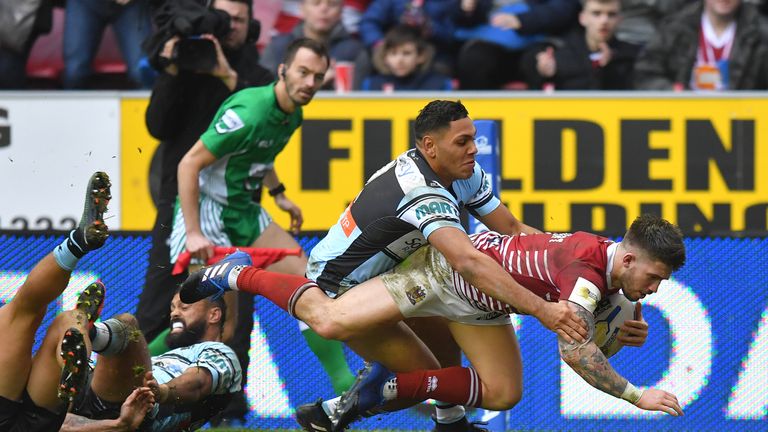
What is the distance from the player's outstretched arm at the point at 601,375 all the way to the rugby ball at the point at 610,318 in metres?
0.40

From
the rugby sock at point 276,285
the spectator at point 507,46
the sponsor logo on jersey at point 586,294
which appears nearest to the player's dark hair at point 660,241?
the sponsor logo on jersey at point 586,294

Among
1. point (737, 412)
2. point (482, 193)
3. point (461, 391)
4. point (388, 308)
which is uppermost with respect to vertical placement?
point (482, 193)

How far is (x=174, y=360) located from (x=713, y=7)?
5215mm

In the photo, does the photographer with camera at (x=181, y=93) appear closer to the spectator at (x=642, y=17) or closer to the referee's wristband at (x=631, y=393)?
the referee's wristband at (x=631, y=393)

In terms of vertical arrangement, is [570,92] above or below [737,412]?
above

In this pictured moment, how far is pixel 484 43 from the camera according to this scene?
406 inches

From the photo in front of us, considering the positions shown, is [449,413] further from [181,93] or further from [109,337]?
[181,93]

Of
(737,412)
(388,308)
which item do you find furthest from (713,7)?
(388,308)

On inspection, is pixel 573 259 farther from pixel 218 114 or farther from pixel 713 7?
pixel 713 7

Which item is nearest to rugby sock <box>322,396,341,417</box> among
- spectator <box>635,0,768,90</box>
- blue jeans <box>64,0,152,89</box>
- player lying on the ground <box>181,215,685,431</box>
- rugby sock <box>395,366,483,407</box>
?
player lying on the ground <box>181,215,685,431</box>

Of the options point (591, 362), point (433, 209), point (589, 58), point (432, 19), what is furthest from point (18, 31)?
point (591, 362)

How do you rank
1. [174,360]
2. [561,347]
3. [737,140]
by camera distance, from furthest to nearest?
[737,140] < [174,360] < [561,347]

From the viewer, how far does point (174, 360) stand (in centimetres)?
686

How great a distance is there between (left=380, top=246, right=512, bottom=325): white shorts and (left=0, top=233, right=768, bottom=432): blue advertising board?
1.41 meters
